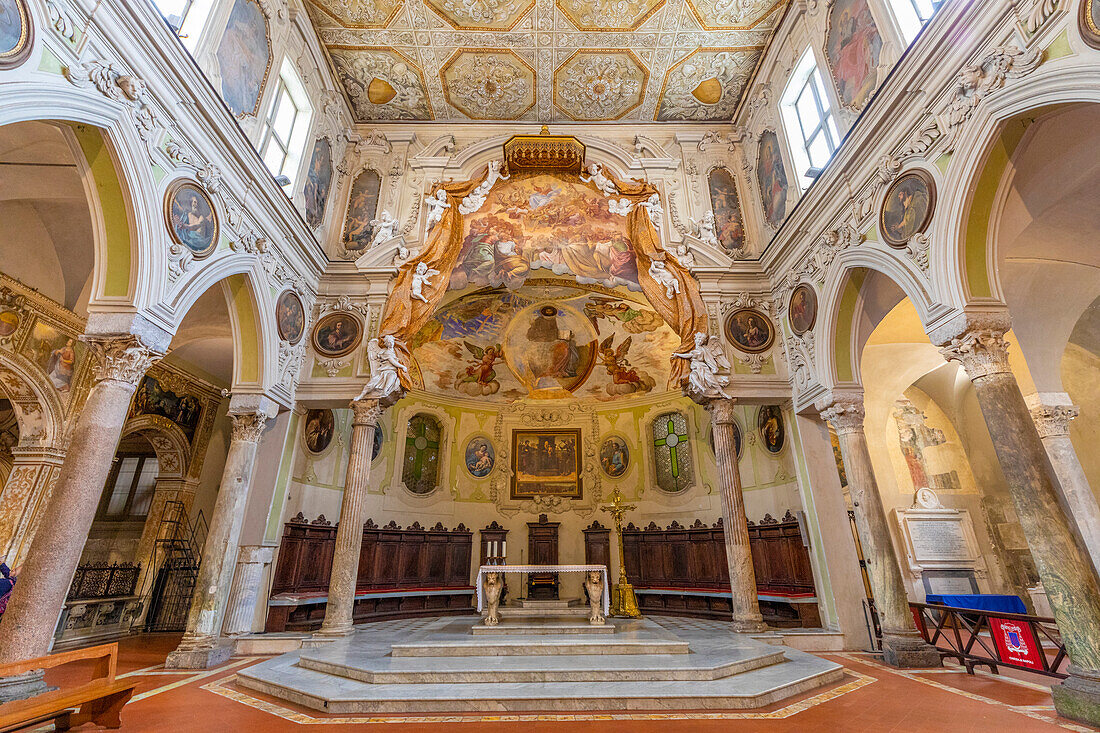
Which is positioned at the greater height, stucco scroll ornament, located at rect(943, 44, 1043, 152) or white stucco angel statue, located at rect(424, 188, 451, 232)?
white stucco angel statue, located at rect(424, 188, 451, 232)

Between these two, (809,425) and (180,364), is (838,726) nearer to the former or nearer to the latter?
(809,425)

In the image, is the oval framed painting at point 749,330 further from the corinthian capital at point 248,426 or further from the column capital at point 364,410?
the corinthian capital at point 248,426

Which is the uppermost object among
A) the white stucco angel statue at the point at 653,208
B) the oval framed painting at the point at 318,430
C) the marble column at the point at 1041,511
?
the white stucco angel statue at the point at 653,208

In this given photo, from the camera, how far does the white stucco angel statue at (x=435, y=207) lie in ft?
40.5

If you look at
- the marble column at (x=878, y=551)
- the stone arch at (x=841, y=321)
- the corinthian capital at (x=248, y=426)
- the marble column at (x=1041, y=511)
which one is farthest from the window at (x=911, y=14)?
the corinthian capital at (x=248, y=426)

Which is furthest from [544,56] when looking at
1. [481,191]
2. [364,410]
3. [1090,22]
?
[1090,22]

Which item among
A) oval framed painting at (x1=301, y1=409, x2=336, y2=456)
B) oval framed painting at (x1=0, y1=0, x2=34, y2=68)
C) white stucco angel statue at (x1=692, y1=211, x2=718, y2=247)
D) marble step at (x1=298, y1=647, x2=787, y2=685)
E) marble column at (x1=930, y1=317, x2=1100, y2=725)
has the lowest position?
marble step at (x1=298, y1=647, x2=787, y2=685)

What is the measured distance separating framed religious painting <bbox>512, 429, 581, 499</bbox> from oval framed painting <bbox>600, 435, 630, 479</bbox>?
922mm

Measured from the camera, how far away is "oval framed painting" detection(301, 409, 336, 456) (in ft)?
39.0

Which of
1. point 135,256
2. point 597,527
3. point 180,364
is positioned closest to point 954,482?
point 597,527

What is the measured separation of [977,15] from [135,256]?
438 inches

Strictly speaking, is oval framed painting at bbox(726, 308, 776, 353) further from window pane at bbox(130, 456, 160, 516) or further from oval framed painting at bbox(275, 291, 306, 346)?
window pane at bbox(130, 456, 160, 516)

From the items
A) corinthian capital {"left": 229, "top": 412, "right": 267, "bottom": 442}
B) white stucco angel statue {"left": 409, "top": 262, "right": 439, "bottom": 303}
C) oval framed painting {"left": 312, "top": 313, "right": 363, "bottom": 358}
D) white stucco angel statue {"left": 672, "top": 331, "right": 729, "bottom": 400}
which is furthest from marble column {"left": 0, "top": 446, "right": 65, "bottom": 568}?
white stucco angel statue {"left": 672, "top": 331, "right": 729, "bottom": 400}

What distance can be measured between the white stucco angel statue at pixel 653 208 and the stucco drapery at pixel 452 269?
0.35ft
